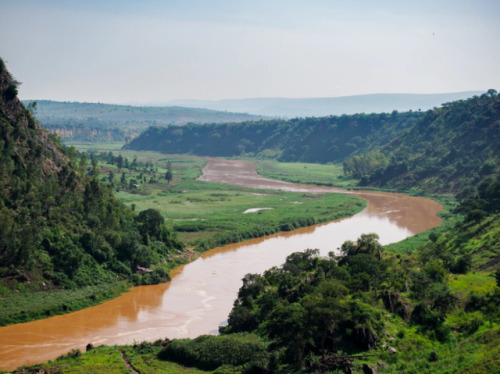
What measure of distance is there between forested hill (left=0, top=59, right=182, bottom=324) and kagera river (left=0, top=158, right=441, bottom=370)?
→ 9.94ft

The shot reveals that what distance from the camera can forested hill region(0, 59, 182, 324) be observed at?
43.6 meters

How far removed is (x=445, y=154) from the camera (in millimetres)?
114875

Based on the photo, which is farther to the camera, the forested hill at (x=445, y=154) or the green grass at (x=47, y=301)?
the forested hill at (x=445, y=154)

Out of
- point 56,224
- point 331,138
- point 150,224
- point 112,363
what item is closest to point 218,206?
point 150,224

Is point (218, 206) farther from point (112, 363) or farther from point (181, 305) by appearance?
point (112, 363)

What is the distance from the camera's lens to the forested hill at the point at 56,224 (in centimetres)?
4356

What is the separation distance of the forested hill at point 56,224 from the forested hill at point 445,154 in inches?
2581

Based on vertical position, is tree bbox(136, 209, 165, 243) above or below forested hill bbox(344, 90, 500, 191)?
below

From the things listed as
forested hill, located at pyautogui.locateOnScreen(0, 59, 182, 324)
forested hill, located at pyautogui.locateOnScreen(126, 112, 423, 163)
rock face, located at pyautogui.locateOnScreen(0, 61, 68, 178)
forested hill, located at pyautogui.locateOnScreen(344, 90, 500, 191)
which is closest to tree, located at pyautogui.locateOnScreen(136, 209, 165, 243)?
forested hill, located at pyautogui.locateOnScreen(0, 59, 182, 324)

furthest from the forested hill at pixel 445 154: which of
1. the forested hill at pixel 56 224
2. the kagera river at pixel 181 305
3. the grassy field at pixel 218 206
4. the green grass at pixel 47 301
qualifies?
the green grass at pixel 47 301

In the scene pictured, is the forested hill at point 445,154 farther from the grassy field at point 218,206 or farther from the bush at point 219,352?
the bush at point 219,352

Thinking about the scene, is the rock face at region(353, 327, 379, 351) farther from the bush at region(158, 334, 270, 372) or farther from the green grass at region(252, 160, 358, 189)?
the green grass at region(252, 160, 358, 189)

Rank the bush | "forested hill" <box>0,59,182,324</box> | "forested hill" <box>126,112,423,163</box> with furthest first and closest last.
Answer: "forested hill" <box>126,112,423,163</box> → "forested hill" <box>0,59,182,324</box> → the bush

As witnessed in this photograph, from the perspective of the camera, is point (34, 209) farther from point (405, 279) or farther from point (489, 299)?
point (489, 299)
